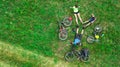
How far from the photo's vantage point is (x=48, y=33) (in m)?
31.6

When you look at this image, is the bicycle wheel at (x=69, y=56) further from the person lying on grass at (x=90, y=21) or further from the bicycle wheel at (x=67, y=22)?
the person lying on grass at (x=90, y=21)

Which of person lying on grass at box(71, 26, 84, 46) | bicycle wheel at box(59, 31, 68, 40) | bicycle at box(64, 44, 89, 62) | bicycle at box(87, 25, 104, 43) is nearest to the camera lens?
bicycle at box(64, 44, 89, 62)

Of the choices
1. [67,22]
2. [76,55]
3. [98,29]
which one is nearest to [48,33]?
[67,22]

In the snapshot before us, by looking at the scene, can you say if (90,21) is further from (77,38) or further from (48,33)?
(48,33)

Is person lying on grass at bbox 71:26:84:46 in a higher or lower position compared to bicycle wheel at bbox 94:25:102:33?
lower

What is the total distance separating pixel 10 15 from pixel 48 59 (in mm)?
4763

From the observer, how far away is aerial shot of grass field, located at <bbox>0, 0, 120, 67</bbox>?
31281mm

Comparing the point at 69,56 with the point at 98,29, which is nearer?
the point at 69,56

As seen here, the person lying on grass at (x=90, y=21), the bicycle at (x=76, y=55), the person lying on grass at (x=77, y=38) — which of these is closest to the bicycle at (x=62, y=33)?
the person lying on grass at (x=77, y=38)

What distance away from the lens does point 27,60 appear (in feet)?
102

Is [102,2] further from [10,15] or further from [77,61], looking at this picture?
[10,15]

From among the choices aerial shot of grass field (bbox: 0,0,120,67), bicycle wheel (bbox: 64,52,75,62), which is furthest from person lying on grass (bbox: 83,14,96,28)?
bicycle wheel (bbox: 64,52,75,62)

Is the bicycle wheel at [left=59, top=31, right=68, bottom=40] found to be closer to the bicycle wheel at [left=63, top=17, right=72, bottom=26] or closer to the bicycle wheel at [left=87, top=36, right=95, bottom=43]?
the bicycle wheel at [left=63, top=17, right=72, bottom=26]

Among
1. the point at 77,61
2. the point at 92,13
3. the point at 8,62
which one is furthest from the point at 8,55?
the point at 92,13
